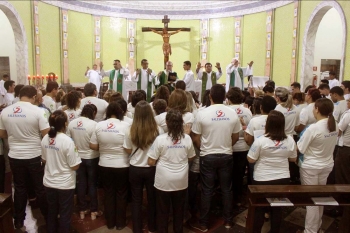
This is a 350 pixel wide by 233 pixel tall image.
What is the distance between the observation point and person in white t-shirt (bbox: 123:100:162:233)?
311 cm

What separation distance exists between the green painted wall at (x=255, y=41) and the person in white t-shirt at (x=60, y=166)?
10.5 metres

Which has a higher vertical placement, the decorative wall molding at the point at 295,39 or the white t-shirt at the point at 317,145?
the decorative wall molding at the point at 295,39

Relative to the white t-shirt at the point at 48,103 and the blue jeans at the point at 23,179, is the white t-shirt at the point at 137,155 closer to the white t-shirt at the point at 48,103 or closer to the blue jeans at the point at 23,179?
the blue jeans at the point at 23,179

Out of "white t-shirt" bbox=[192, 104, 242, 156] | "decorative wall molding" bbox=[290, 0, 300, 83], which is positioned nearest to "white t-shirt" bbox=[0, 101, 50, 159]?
"white t-shirt" bbox=[192, 104, 242, 156]

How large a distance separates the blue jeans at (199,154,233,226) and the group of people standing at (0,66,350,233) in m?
0.01

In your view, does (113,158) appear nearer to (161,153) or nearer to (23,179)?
(161,153)

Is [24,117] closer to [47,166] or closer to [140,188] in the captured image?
[47,166]

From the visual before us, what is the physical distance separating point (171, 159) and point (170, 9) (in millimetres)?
12333

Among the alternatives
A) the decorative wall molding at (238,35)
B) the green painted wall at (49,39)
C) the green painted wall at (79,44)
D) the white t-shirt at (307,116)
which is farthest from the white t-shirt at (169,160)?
the decorative wall molding at (238,35)

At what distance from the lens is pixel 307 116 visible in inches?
166

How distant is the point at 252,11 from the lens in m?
12.5

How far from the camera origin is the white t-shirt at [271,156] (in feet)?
9.77

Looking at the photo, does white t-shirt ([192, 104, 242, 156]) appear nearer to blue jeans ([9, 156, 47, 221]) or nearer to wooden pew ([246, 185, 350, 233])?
wooden pew ([246, 185, 350, 233])

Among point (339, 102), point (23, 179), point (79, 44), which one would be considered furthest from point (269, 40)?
point (23, 179)
